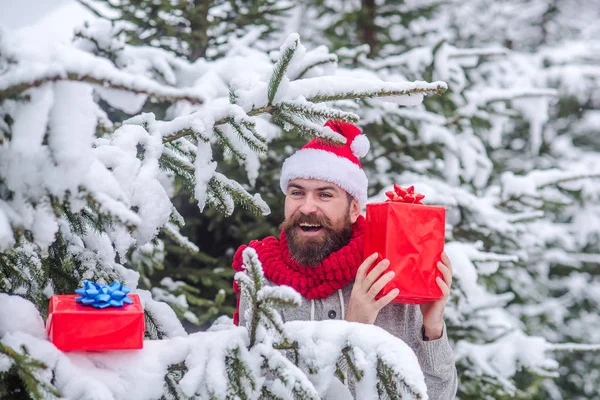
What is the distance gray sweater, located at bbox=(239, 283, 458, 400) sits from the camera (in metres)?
2.25

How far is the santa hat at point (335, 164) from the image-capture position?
2.48 meters

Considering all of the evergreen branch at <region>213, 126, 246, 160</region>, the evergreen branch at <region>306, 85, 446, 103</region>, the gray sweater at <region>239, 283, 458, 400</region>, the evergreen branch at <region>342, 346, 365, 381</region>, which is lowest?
the gray sweater at <region>239, 283, 458, 400</region>

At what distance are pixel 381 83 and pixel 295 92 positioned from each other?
23cm

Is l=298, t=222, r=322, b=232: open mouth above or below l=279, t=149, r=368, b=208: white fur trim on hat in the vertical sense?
below

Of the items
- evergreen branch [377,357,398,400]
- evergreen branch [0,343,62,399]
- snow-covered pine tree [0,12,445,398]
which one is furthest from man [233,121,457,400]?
evergreen branch [0,343,62,399]

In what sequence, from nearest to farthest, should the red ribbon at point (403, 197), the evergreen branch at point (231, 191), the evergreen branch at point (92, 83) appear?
1. the evergreen branch at point (92, 83)
2. the evergreen branch at point (231, 191)
3. the red ribbon at point (403, 197)

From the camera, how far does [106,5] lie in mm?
3721

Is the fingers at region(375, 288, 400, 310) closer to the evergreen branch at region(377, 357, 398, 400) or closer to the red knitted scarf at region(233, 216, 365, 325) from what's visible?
the red knitted scarf at region(233, 216, 365, 325)

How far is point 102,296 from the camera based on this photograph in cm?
140

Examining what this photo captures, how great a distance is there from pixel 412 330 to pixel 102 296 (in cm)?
135

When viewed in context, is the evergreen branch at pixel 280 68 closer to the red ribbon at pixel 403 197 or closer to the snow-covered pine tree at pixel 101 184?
the snow-covered pine tree at pixel 101 184

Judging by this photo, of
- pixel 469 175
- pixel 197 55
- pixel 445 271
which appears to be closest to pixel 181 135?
pixel 445 271

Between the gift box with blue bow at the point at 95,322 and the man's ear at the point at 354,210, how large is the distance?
132 cm

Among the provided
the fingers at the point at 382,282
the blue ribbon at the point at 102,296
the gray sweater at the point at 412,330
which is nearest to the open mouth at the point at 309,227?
the gray sweater at the point at 412,330
